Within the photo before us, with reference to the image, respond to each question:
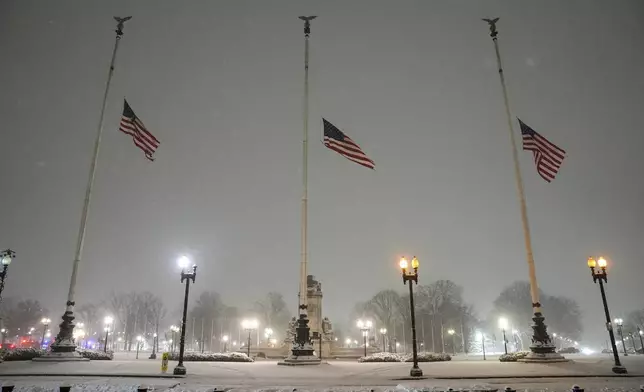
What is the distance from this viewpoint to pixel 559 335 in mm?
106875

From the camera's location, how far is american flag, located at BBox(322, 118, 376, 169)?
87.9 feet

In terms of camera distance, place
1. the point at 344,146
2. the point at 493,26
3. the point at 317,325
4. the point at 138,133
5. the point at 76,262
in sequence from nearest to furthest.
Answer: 1. the point at 344,146
2. the point at 138,133
3. the point at 76,262
4. the point at 493,26
5. the point at 317,325

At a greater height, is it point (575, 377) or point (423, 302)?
point (423, 302)

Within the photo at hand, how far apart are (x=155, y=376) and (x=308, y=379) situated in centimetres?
675

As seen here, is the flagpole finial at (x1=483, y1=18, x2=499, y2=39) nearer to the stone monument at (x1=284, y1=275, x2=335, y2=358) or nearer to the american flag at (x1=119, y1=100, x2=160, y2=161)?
the american flag at (x1=119, y1=100, x2=160, y2=161)

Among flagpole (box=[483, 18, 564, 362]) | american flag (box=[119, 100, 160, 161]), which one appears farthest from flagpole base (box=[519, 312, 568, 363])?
american flag (box=[119, 100, 160, 161])

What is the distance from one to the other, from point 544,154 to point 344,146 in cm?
1319

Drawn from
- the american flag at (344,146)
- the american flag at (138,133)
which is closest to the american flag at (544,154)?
the american flag at (344,146)

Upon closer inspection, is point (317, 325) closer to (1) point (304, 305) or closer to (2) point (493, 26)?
(1) point (304, 305)

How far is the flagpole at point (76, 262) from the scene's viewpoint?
87.2 feet

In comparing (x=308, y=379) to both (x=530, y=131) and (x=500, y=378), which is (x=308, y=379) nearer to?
(x=500, y=378)

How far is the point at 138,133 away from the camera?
28.4 metres

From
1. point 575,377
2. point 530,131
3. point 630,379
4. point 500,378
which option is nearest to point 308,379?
point 500,378

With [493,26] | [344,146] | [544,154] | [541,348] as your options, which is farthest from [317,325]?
[493,26]
